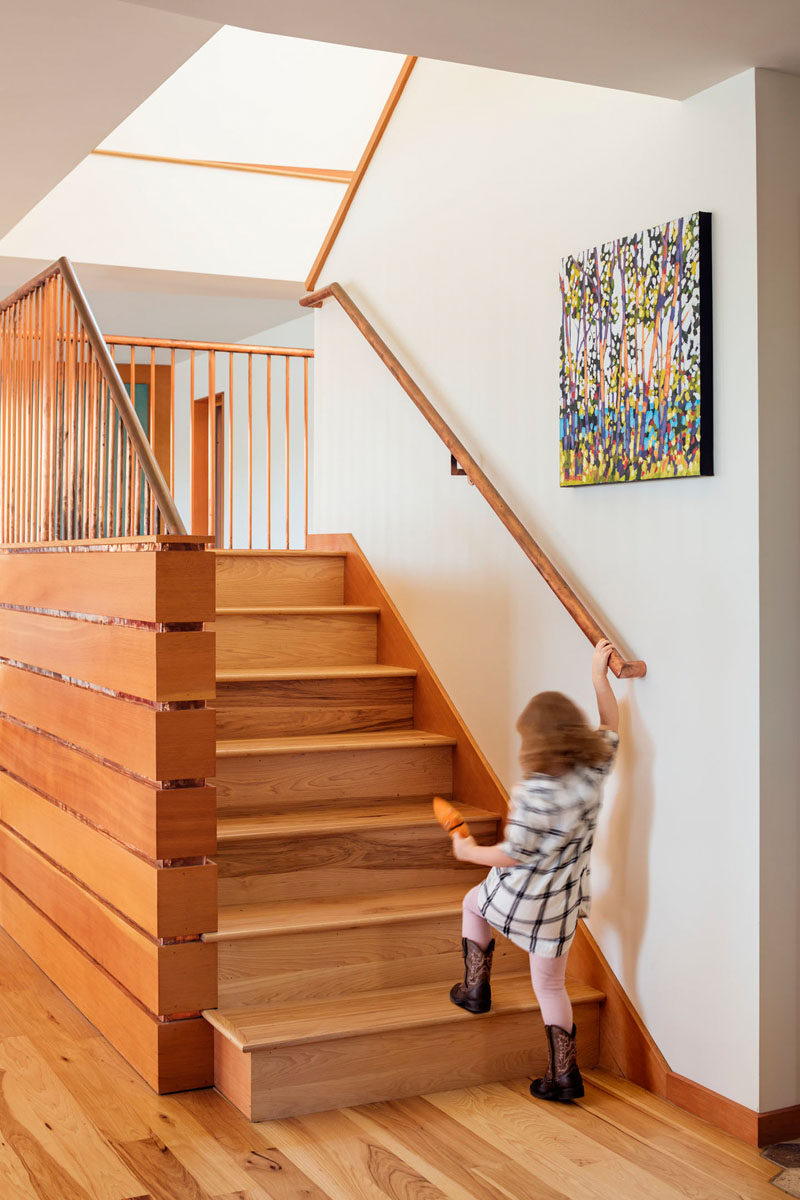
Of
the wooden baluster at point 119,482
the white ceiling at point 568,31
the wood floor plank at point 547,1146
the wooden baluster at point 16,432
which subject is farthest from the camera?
the wooden baluster at point 16,432

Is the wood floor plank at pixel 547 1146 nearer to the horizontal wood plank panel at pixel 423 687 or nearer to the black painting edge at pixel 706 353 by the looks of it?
the horizontal wood plank panel at pixel 423 687

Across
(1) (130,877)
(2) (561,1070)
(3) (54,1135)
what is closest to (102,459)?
(1) (130,877)

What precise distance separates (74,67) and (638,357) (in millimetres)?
1617

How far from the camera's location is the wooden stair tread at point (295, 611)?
168 inches

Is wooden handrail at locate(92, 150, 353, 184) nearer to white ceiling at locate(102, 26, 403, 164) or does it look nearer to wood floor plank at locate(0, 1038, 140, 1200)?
white ceiling at locate(102, 26, 403, 164)

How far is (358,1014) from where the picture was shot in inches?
121

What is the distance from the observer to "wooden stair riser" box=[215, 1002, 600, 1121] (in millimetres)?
2908

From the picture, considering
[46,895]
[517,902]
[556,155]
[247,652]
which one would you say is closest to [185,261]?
[247,652]

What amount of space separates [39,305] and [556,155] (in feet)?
6.13

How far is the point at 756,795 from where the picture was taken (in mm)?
2762

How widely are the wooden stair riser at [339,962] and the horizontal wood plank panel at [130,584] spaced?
839 millimetres

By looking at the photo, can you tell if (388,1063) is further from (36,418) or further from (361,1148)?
(36,418)

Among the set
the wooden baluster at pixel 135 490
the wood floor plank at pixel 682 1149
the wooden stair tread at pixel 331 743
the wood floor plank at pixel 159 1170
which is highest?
the wooden baluster at pixel 135 490

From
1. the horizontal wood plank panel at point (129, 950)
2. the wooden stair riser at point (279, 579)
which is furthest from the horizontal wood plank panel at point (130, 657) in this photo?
the wooden stair riser at point (279, 579)
